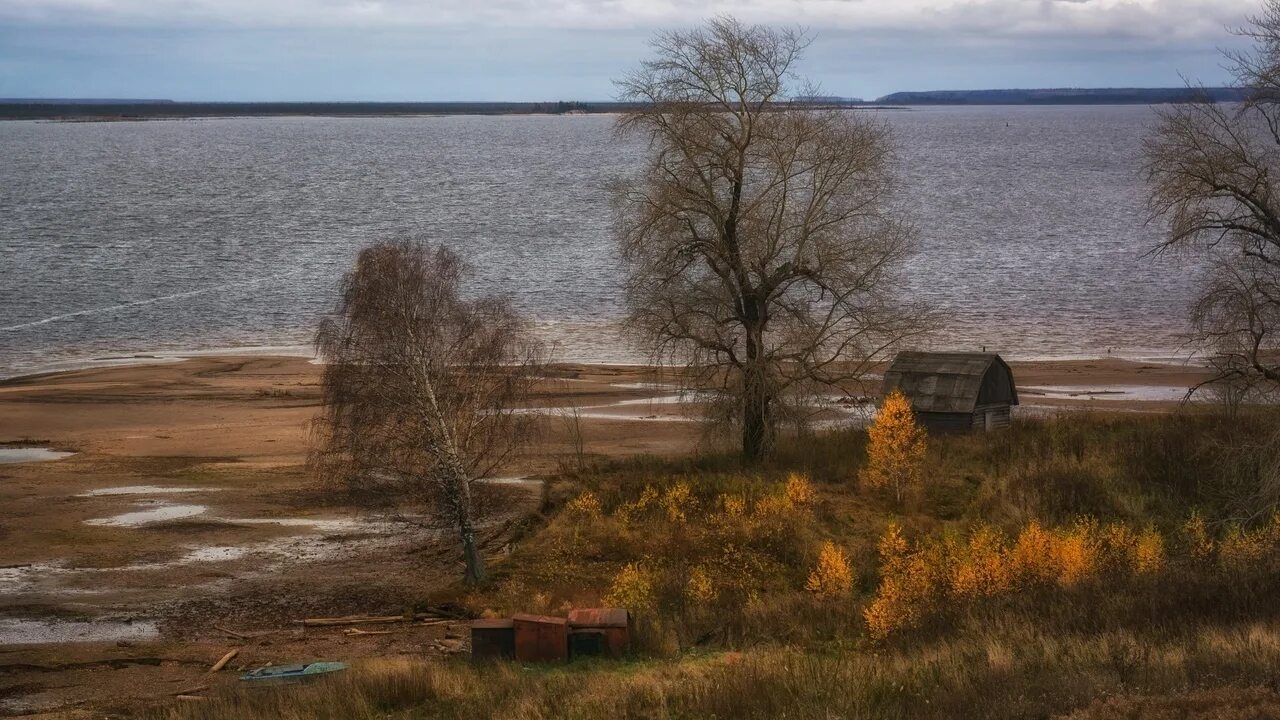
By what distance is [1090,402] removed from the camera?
43094 millimetres

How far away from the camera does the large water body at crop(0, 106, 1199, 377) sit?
60.3m

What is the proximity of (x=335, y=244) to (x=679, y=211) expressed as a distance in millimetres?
68322

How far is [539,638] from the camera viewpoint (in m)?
20.4

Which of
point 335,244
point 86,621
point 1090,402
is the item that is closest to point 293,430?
point 86,621

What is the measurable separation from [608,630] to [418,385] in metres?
7.02

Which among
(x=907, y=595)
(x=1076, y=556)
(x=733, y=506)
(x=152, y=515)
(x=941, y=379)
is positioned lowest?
(x=152, y=515)

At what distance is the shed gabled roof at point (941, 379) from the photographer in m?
32.9

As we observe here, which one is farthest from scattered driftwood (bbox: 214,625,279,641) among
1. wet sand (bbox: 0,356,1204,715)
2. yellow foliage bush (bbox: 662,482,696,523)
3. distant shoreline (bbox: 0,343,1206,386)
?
distant shoreline (bbox: 0,343,1206,386)

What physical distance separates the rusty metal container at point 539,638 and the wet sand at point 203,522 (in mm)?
3272

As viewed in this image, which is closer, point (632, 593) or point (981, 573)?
point (981, 573)

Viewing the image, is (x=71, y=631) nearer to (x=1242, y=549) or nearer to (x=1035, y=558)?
(x=1035, y=558)

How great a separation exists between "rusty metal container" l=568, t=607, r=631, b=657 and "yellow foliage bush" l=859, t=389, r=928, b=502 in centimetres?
1003

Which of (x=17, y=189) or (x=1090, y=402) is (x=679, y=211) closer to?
(x=1090, y=402)

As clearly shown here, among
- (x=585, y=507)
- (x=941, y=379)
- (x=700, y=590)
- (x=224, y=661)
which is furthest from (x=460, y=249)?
(x=224, y=661)
